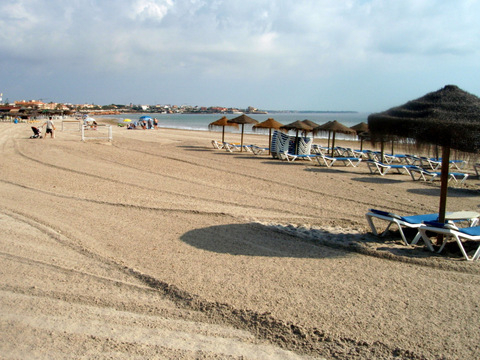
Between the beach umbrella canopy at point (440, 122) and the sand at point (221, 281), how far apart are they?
4.52 feet

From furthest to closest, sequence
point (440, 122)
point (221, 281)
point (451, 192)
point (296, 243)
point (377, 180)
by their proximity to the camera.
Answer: point (377, 180) < point (451, 192) < point (296, 243) < point (440, 122) < point (221, 281)

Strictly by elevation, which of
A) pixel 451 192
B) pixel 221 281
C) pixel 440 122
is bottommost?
pixel 221 281

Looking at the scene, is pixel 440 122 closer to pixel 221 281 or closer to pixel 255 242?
pixel 255 242

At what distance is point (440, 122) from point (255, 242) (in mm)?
2646

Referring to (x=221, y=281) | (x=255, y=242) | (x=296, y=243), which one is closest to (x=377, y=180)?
(x=296, y=243)

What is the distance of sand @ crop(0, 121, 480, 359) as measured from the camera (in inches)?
123

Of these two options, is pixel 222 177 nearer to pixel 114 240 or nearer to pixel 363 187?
pixel 363 187

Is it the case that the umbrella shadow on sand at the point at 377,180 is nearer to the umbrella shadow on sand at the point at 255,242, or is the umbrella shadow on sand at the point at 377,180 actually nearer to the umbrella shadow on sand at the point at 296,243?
the umbrella shadow on sand at the point at 296,243

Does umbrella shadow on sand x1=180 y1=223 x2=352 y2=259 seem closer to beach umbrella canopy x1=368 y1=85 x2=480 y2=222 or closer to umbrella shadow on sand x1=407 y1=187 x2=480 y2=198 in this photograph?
beach umbrella canopy x1=368 y1=85 x2=480 y2=222

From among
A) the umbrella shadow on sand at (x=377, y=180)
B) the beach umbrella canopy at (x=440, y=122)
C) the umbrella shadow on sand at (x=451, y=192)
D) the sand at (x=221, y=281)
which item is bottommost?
the sand at (x=221, y=281)

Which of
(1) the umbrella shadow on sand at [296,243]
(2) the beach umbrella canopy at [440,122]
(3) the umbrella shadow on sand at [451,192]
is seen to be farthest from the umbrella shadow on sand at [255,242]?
(3) the umbrella shadow on sand at [451,192]

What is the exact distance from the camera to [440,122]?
464cm

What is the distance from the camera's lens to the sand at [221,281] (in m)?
3.11

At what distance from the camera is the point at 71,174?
10812 millimetres
